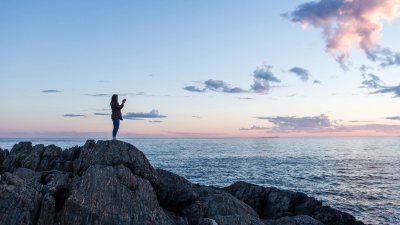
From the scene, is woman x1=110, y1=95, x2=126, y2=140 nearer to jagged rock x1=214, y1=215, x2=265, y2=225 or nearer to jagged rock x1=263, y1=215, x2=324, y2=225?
jagged rock x1=214, y1=215, x2=265, y2=225

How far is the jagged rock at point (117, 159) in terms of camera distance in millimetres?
23109

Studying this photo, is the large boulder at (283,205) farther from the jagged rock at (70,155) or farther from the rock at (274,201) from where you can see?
the jagged rock at (70,155)

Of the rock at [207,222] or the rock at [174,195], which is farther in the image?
the rock at [174,195]

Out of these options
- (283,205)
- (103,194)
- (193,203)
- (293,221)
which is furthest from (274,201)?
(103,194)

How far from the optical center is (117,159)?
917 inches

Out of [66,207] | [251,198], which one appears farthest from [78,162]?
[251,198]

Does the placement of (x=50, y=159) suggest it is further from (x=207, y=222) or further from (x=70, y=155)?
(x=207, y=222)

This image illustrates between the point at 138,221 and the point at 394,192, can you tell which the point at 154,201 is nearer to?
the point at 138,221

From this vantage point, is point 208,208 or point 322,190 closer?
point 208,208

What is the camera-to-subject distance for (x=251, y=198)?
34.7 metres

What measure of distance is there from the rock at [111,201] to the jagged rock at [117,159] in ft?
5.65

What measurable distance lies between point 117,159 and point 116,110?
469cm

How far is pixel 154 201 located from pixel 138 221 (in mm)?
2406

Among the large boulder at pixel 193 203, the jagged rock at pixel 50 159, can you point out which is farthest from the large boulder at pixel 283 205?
the jagged rock at pixel 50 159
